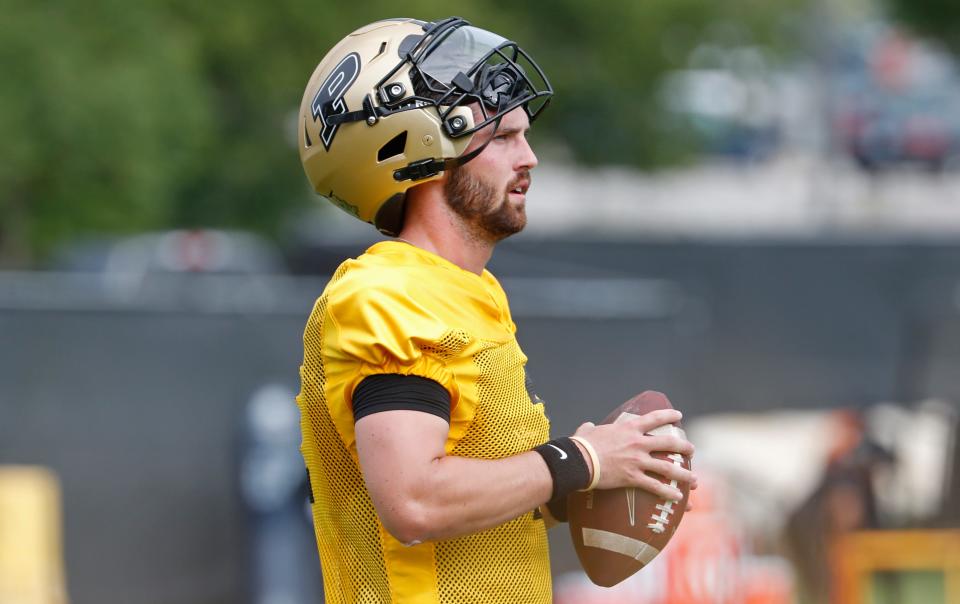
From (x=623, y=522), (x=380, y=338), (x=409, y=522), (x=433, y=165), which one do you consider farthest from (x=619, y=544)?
(x=433, y=165)

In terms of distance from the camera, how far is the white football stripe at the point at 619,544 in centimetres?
244

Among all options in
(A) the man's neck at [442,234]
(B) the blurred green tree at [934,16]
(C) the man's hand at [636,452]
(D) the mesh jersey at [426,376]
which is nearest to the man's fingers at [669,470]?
(C) the man's hand at [636,452]

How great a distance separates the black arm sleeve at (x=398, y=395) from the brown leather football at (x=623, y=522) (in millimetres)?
378

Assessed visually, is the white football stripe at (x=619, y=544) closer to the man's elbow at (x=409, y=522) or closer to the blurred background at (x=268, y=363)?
the man's elbow at (x=409, y=522)

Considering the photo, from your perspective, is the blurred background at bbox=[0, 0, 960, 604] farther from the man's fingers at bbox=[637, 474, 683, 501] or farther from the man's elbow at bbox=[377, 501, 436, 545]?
the man's elbow at bbox=[377, 501, 436, 545]

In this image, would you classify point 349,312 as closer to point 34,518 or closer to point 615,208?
point 34,518

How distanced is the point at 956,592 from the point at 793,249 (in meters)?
5.24

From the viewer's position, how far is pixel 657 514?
95.1 inches

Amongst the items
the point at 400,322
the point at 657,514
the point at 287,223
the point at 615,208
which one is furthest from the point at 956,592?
the point at 615,208

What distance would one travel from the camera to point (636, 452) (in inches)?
92.1

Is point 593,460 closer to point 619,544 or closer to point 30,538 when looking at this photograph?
point 619,544

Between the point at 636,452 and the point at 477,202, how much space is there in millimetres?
524

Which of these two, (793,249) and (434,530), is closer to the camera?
(434,530)

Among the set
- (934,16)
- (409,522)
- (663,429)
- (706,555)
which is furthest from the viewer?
(934,16)
